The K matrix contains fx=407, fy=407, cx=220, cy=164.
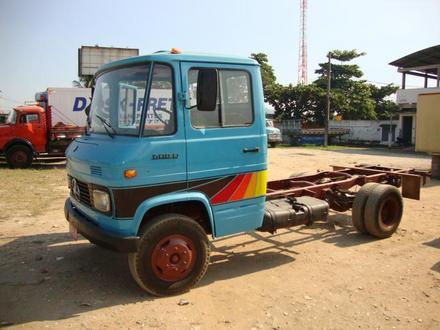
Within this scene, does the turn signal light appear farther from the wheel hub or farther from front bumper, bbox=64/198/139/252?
the wheel hub

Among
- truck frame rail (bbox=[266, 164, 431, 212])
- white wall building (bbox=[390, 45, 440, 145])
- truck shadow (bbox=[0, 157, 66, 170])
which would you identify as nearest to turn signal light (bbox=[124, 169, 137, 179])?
truck frame rail (bbox=[266, 164, 431, 212])

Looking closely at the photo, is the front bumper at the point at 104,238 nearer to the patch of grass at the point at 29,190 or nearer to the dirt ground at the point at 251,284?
the dirt ground at the point at 251,284

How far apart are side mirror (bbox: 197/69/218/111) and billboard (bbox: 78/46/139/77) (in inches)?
653

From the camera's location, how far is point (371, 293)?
457 cm

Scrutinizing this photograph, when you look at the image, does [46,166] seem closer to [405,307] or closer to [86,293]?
[86,293]

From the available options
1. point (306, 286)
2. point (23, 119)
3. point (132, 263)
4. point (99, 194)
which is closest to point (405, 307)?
point (306, 286)

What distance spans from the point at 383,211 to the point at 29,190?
873cm

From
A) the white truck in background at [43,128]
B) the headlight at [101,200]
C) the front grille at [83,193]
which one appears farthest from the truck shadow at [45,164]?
the headlight at [101,200]

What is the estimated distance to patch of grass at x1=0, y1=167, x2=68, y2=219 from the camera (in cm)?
855

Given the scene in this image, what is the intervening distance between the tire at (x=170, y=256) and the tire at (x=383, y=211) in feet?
10.2

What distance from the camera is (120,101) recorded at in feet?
14.8

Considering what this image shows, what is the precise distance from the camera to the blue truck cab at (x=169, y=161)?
163 inches

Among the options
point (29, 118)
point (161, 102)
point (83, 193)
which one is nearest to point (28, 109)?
point (29, 118)

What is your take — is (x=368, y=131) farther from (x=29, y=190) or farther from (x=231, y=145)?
(x=231, y=145)
